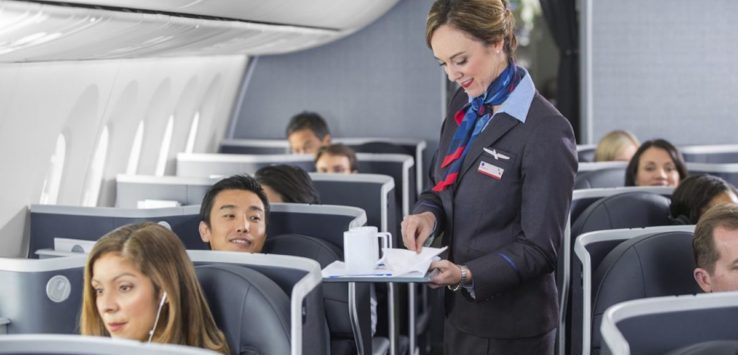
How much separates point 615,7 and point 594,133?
1.02m

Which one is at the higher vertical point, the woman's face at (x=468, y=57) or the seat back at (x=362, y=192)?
the woman's face at (x=468, y=57)

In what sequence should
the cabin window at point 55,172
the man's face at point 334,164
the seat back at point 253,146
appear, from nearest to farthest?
1. the cabin window at point 55,172
2. the man's face at point 334,164
3. the seat back at point 253,146

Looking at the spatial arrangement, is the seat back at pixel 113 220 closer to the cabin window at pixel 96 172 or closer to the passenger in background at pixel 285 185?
the passenger in background at pixel 285 185

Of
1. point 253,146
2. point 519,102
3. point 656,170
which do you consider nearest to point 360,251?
point 519,102

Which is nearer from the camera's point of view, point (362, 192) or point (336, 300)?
point (336, 300)

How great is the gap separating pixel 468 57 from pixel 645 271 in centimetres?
109

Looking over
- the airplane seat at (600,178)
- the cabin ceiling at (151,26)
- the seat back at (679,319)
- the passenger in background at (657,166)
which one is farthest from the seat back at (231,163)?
the seat back at (679,319)

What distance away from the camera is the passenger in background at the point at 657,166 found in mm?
6070

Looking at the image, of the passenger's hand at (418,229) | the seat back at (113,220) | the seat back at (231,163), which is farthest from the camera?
the seat back at (231,163)

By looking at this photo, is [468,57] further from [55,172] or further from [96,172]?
[96,172]

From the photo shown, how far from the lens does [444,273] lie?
317 centimetres

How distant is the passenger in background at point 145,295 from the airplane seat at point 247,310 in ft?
0.26

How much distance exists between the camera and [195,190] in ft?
19.2

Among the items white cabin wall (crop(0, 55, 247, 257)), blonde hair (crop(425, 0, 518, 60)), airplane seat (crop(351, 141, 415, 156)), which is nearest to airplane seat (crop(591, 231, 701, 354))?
blonde hair (crop(425, 0, 518, 60))
